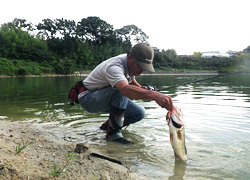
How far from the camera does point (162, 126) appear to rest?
4.64m

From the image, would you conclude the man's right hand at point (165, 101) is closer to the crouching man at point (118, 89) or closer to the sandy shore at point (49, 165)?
the crouching man at point (118, 89)

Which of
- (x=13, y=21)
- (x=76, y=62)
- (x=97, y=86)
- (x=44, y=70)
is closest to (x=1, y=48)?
(x=44, y=70)

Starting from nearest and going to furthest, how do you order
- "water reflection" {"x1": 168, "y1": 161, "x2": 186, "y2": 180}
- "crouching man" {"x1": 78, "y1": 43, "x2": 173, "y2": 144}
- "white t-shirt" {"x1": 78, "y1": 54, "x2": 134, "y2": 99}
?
"water reflection" {"x1": 168, "y1": 161, "x2": 186, "y2": 180} < "crouching man" {"x1": 78, "y1": 43, "x2": 173, "y2": 144} < "white t-shirt" {"x1": 78, "y1": 54, "x2": 134, "y2": 99}

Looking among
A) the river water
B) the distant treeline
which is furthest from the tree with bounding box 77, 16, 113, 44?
the river water

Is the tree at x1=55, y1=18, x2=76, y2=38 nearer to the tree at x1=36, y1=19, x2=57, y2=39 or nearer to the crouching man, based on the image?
the tree at x1=36, y1=19, x2=57, y2=39

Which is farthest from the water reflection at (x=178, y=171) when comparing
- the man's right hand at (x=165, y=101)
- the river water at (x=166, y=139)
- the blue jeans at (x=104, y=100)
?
the blue jeans at (x=104, y=100)

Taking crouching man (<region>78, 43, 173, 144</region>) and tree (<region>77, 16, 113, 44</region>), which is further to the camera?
tree (<region>77, 16, 113, 44</region>)

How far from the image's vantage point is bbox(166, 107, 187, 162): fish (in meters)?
2.77

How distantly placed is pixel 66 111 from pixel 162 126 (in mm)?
2722

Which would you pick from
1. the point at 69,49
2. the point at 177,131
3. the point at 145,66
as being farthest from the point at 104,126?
the point at 69,49

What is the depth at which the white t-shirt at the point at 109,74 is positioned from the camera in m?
3.12

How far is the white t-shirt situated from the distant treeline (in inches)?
1454

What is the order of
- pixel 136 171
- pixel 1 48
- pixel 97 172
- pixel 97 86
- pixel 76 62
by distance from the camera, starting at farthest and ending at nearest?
1. pixel 76 62
2. pixel 1 48
3. pixel 97 86
4. pixel 136 171
5. pixel 97 172

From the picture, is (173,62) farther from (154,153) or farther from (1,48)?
(154,153)
